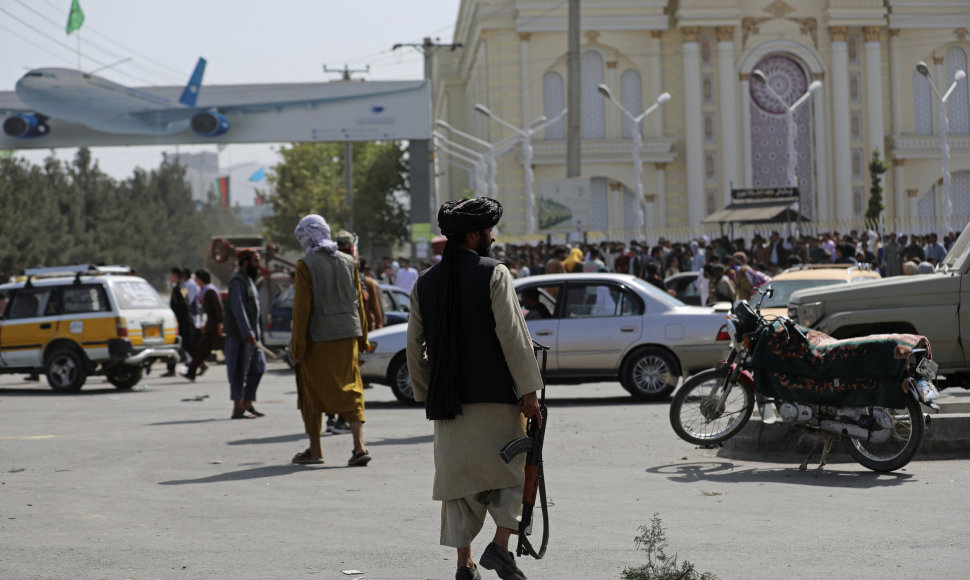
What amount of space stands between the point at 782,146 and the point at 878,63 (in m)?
5.45

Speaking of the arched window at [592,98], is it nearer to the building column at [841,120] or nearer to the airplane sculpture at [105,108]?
the building column at [841,120]

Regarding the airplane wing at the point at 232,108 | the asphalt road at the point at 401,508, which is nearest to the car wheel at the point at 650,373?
the asphalt road at the point at 401,508

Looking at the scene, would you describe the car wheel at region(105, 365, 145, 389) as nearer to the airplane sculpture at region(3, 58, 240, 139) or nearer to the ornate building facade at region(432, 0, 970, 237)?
the airplane sculpture at region(3, 58, 240, 139)

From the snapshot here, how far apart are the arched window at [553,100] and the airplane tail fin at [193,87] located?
16.4 meters

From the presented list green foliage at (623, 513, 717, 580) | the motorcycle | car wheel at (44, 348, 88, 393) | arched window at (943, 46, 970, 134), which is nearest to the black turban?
green foliage at (623, 513, 717, 580)

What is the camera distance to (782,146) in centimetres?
5934

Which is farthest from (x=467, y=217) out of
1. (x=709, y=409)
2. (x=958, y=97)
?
(x=958, y=97)

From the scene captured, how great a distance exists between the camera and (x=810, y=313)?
11391 millimetres

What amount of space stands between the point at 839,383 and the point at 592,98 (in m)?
49.3

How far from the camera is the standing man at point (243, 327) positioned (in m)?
13.2

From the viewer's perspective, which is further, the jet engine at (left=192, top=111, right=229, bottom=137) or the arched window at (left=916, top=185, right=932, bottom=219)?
the arched window at (left=916, top=185, right=932, bottom=219)

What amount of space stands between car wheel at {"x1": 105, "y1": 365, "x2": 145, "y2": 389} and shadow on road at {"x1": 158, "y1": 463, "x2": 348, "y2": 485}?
965 cm

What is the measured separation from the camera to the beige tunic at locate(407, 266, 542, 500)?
5.69 meters

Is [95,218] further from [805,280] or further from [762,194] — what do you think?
[805,280]
